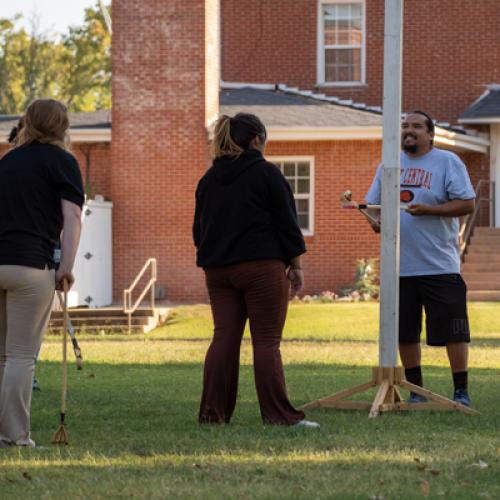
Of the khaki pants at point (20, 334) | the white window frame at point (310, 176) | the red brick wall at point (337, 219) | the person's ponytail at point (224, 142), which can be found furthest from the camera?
the white window frame at point (310, 176)

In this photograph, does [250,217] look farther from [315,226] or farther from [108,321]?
[315,226]

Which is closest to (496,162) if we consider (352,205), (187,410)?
(187,410)

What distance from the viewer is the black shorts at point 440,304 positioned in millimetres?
9578

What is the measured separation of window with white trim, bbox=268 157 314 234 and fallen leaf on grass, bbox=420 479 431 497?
65.8 feet

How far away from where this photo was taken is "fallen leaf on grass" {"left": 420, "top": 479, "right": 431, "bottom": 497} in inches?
243

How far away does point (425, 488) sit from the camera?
20.6 feet

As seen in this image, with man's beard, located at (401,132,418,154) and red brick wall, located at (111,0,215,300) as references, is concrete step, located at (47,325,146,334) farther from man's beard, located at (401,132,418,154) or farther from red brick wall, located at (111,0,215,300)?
man's beard, located at (401,132,418,154)

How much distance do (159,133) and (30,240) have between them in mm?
18212

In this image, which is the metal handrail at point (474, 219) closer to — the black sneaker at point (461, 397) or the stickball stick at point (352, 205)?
the black sneaker at point (461, 397)

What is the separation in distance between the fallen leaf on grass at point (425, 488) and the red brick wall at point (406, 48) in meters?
24.9

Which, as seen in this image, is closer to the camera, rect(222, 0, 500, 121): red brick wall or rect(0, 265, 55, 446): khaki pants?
rect(0, 265, 55, 446): khaki pants

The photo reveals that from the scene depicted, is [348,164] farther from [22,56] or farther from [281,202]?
[22,56]

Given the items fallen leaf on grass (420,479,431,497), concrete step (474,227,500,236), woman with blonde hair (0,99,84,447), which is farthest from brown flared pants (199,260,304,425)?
concrete step (474,227,500,236)

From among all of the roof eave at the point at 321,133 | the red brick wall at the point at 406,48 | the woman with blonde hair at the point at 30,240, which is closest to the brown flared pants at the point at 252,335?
the woman with blonde hair at the point at 30,240
